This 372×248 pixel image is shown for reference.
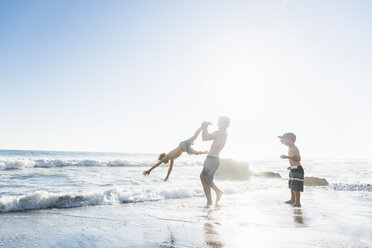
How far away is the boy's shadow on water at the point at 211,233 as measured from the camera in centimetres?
352

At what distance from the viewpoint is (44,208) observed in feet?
21.5

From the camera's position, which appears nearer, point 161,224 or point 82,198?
point 161,224

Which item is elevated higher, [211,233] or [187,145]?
[187,145]

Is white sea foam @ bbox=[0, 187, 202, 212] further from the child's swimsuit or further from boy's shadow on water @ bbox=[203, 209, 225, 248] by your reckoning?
boy's shadow on water @ bbox=[203, 209, 225, 248]

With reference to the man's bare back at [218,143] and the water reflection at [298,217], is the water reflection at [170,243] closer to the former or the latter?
the water reflection at [298,217]

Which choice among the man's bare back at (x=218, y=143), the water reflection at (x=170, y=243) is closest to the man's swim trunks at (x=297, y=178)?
the man's bare back at (x=218, y=143)

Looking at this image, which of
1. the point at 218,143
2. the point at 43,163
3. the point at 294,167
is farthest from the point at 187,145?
the point at 43,163

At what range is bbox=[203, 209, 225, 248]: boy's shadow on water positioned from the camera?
3.52 metres

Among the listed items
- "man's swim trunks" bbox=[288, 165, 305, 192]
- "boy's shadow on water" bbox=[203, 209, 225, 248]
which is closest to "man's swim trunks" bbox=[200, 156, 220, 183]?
"boy's shadow on water" bbox=[203, 209, 225, 248]

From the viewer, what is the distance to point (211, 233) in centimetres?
408

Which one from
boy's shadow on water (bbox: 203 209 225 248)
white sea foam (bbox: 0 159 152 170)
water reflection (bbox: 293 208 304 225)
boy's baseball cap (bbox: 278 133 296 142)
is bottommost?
white sea foam (bbox: 0 159 152 170)

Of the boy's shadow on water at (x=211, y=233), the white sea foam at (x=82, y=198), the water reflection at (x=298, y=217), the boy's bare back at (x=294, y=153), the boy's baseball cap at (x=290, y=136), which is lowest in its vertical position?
the white sea foam at (x=82, y=198)

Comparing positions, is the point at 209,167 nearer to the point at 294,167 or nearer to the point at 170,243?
the point at 294,167

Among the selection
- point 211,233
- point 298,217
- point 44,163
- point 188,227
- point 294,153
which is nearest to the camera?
point 211,233
